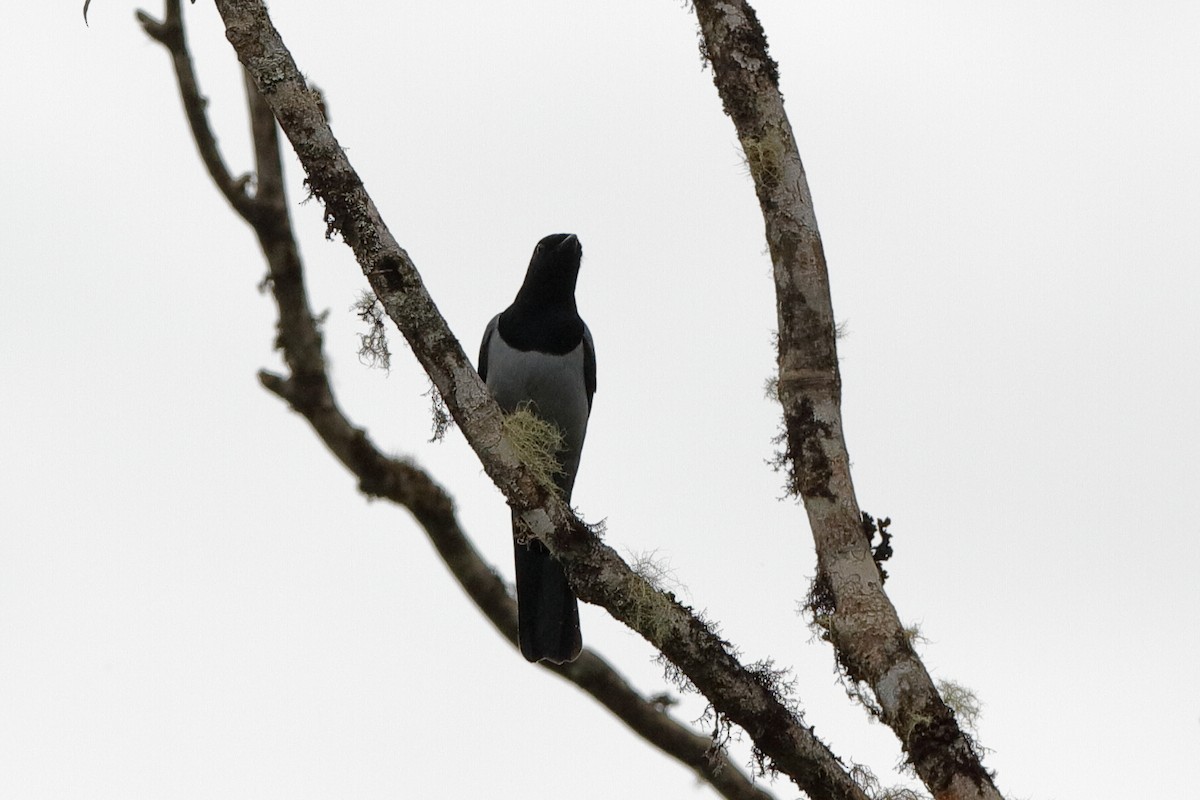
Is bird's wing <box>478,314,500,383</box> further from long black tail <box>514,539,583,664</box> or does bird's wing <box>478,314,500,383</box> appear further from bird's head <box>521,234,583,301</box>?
long black tail <box>514,539,583,664</box>

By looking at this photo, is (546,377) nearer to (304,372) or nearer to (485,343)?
(485,343)

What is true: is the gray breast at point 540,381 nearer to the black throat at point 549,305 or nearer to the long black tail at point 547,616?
the black throat at point 549,305

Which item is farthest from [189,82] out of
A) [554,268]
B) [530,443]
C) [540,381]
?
[530,443]

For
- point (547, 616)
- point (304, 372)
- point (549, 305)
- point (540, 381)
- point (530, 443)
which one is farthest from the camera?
point (549, 305)

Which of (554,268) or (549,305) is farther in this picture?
(549,305)

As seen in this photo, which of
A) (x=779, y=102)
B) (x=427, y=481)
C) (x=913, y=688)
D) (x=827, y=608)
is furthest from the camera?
(x=427, y=481)

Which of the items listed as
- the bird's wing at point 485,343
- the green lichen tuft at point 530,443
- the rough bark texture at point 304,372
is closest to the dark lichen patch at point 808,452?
the green lichen tuft at point 530,443

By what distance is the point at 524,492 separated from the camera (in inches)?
144

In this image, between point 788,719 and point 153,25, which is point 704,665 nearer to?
point 788,719

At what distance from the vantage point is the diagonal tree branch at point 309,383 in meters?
5.36

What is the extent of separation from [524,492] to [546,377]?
7.42 feet

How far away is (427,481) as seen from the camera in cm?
544

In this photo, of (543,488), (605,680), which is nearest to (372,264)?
(543,488)

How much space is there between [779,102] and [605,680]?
2631 millimetres
